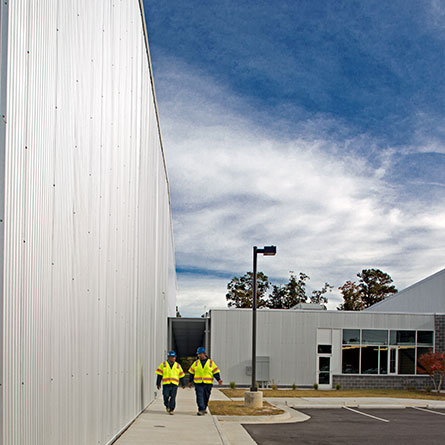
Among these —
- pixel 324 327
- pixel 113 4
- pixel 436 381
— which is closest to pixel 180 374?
pixel 113 4

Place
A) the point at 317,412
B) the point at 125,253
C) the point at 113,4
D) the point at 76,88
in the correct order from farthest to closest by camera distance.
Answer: the point at 317,412 < the point at 125,253 < the point at 113,4 < the point at 76,88

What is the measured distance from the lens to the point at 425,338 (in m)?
34.1

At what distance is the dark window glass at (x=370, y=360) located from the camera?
3322cm

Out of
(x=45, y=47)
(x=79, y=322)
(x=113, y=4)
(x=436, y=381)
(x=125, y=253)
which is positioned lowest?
(x=436, y=381)

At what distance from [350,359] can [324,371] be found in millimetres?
1623

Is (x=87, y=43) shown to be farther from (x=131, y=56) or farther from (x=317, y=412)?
(x=317, y=412)

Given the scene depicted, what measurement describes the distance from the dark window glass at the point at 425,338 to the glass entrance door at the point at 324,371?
17.7ft

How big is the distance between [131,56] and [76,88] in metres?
5.43

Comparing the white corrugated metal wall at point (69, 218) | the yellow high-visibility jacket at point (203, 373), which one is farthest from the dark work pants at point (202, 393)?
the white corrugated metal wall at point (69, 218)

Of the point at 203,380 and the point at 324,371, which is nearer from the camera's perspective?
the point at 203,380

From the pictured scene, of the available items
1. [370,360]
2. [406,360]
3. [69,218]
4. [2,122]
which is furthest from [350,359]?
[2,122]

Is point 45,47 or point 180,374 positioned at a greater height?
point 45,47

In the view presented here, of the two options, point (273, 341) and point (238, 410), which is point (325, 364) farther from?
point (238, 410)

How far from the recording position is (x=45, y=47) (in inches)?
216
